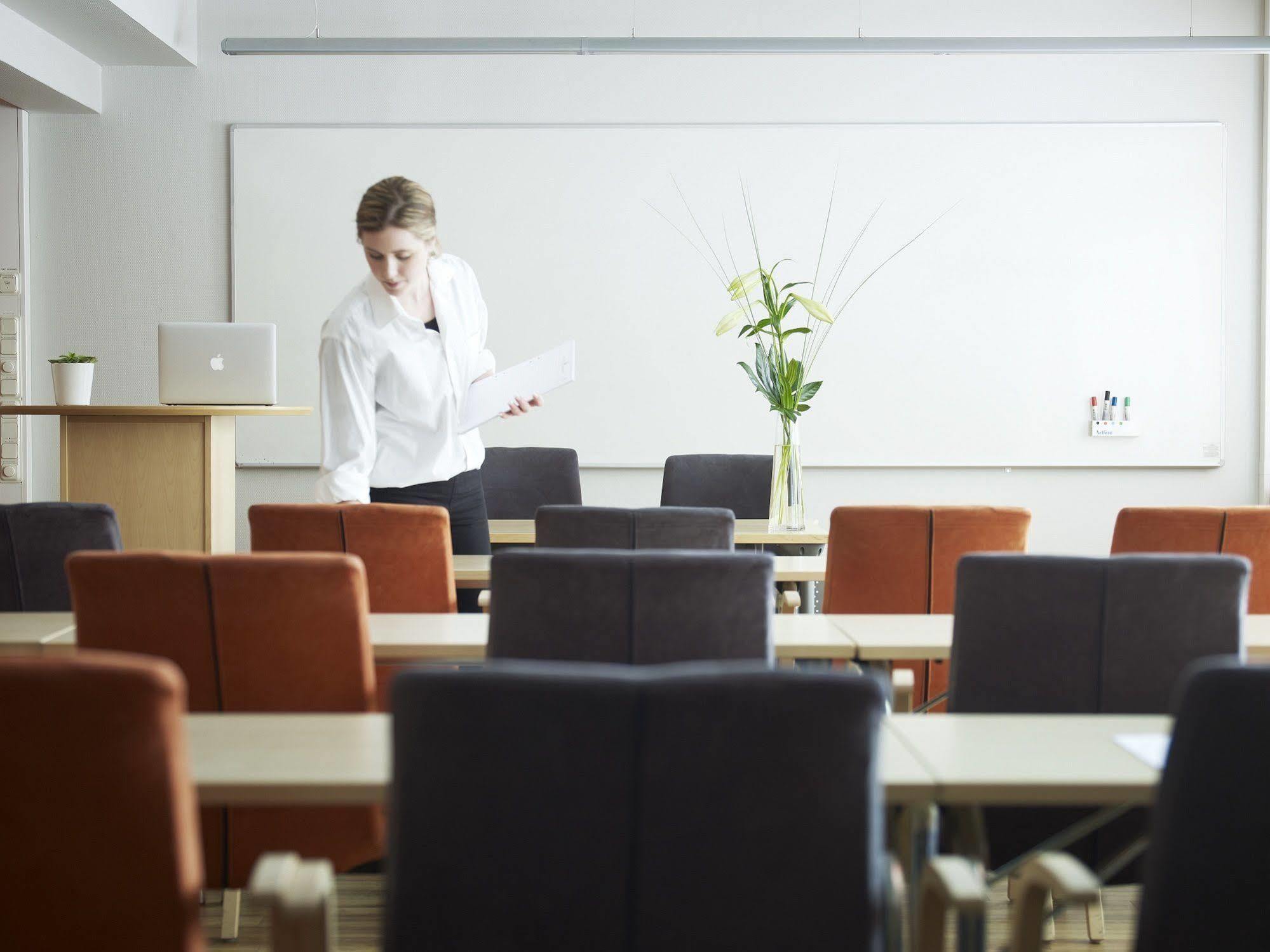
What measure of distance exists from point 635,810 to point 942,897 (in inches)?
14.6

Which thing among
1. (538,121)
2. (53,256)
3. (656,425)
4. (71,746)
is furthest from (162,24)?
(71,746)

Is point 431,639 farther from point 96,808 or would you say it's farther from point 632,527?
point 96,808

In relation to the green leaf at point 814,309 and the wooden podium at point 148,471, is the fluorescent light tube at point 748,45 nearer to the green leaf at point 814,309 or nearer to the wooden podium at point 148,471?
the green leaf at point 814,309

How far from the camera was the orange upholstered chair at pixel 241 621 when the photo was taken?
1.70m

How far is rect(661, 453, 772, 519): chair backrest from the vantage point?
4719mm

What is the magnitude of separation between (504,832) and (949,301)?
17.9ft

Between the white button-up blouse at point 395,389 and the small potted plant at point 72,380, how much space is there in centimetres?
104

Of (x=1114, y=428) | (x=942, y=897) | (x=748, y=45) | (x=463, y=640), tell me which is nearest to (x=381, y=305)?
(x=463, y=640)

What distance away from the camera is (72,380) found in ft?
12.2

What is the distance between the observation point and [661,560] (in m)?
1.70

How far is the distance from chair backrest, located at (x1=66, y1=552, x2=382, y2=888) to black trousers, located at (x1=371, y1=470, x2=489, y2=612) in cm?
150

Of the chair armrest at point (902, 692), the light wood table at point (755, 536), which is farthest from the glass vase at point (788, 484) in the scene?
the chair armrest at point (902, 692)

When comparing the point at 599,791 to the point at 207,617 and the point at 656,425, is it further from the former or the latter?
the point at 656,425

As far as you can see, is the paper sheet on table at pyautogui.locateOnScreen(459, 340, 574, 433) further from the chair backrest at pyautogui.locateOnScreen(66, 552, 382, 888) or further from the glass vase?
the chair backrest at pyautogui.locateOnScreen(66, 552, 382, 888)
